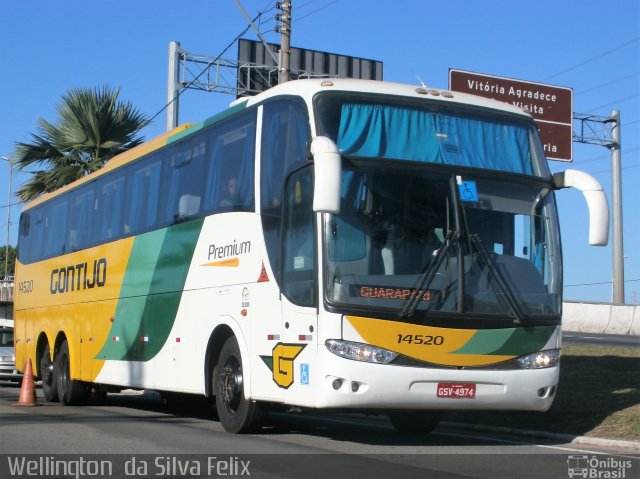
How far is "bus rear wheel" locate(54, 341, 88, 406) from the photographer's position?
701 inches

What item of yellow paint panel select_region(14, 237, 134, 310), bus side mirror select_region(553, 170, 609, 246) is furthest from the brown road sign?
bus side mirror select_region(553, 170, 609, 246)

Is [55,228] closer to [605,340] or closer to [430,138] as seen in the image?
[430,138]

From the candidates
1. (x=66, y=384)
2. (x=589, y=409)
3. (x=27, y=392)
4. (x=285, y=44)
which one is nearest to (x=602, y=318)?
(x=285, y=44)

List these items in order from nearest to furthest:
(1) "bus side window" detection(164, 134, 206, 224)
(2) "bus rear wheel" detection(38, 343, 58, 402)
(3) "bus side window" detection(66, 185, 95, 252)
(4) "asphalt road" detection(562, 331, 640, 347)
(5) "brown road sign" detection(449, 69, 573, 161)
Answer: (1) "bus side window" detection(164, 134, 206, 224) < (3) "bus side window" detection(66, 185, 95, 252) < (2) "bus rear wheel" detection(38, 343, 58, 402) < (5) "brown road sign" detection(449, 69, 573, 161) < (4) "asphalt road" detection(562, 331, 640, 347)

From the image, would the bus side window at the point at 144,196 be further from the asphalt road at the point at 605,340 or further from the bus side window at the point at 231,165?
the asphalt road at the point at 605,340

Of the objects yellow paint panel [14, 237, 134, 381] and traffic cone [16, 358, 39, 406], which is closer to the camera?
yellow paint panel [14, 237, 134, 381]

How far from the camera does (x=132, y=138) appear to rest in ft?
87.4

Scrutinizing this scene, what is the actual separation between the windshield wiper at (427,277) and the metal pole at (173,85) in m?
18.2

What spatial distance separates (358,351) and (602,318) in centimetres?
Answer: 2733

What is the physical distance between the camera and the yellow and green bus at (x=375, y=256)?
31.2 feet

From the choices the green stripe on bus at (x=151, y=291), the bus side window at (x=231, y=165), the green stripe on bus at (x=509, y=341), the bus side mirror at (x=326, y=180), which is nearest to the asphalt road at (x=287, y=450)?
the green stripe on bus at (x=509, y=341)

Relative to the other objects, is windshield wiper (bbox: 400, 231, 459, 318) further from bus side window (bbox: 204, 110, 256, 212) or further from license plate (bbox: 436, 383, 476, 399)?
bus side window (bbox: 204, 110, 256, 212)

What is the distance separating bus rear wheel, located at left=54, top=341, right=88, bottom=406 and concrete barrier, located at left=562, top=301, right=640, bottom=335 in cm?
2008

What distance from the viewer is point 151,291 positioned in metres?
14.1
